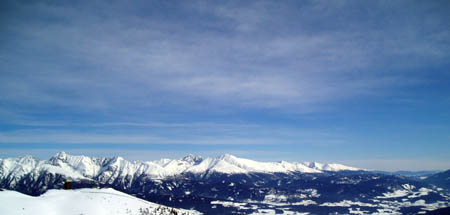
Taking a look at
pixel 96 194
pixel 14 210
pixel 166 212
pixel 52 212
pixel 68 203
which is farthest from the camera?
pixel 96 194

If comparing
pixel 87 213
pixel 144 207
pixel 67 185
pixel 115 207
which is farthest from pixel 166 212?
pixel 67 185

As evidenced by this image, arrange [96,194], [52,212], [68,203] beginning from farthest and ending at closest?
[96,194] < [68,203] < [52,212]

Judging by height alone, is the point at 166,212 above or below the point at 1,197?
below

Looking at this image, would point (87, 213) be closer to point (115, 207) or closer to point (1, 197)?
point (115, 207)

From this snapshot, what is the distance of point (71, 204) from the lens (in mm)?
77500

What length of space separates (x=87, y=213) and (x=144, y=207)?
2001cm

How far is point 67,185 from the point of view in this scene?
103125mm

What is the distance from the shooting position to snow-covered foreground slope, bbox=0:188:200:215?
6662cm

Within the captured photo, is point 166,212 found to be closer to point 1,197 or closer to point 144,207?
point 144,207

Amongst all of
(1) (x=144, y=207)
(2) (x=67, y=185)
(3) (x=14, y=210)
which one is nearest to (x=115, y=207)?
(1) (x=144, y=207)

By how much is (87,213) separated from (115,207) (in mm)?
10309

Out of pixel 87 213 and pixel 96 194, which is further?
pixel 96 194

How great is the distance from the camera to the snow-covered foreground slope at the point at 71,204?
66.6 metres

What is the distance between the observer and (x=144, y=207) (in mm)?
88438
